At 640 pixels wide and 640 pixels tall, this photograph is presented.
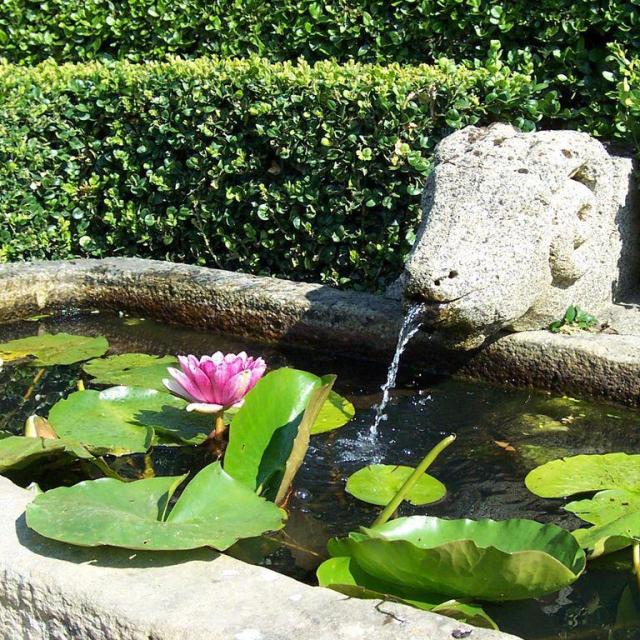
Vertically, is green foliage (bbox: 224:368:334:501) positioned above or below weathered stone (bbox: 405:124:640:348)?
below

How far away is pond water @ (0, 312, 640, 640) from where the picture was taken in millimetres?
2406

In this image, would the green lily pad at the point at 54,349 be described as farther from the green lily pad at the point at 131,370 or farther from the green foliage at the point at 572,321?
the green foliage at the point at 572,321

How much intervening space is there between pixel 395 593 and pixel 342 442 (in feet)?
3.75

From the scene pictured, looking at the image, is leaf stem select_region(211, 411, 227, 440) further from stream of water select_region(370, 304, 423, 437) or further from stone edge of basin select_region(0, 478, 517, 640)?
stone edge of basin select_region(0, 478, 517, 640)

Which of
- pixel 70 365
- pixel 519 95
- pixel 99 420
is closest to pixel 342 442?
pixel 99 420

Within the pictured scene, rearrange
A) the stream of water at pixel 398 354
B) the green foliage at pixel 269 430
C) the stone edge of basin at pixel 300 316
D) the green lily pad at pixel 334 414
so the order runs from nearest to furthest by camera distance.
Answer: the green foliage at pixel 269 430 < the green lily pad at pixel 334 414 < the stream of water at pixel 398 354 < the stone edge of basin at pixel 300 316

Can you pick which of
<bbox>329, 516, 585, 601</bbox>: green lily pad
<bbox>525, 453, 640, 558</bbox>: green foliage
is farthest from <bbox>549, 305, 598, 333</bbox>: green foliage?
<bbox>329, 516, 585, 601</bbox>: green lily pad

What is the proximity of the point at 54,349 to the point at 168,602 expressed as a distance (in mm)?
2465

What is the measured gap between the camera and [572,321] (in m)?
3.89

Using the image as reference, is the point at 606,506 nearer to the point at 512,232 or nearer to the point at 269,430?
the point at 269,430

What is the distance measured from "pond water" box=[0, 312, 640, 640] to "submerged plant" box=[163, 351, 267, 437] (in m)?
0.31

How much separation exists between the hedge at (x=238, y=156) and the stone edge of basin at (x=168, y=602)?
277 centimetres

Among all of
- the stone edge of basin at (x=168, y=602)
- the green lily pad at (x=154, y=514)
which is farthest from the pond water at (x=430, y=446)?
the stone edge of basin at (x=168, y=602)

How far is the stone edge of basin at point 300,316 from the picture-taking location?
361 centimetres
